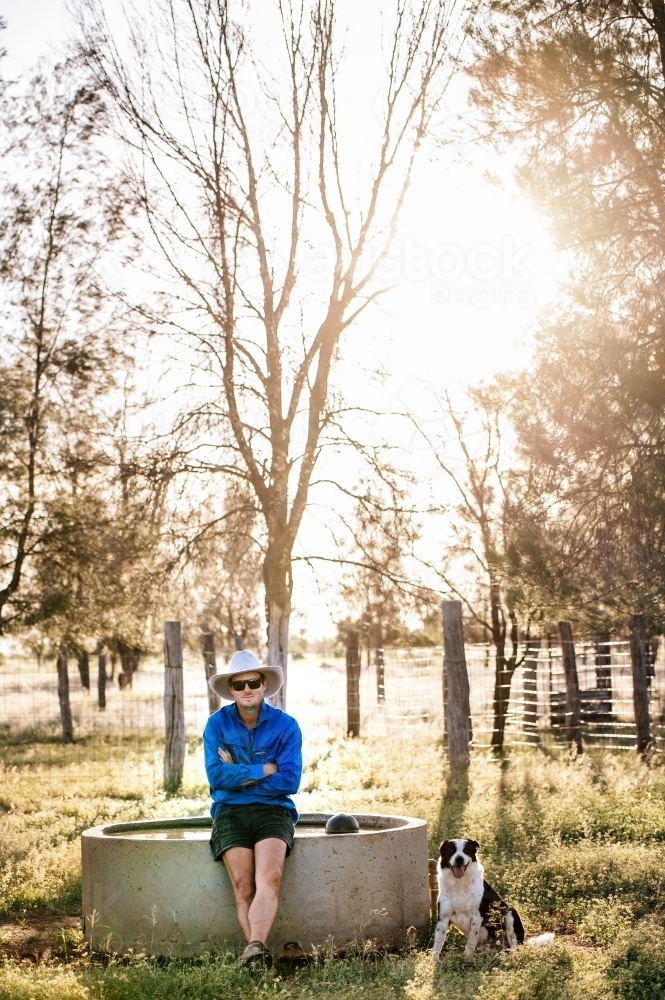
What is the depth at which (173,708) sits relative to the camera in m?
15.2

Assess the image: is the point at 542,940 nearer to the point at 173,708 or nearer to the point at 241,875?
the point at 241,875

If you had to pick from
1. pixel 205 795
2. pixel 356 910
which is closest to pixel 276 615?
pixel 205 795

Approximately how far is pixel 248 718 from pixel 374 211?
28.6ft

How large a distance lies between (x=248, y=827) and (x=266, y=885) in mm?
431

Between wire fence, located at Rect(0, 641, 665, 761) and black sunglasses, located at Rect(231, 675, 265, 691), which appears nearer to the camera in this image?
black sunglasses, located at Rect(231, 675, 265, 691)

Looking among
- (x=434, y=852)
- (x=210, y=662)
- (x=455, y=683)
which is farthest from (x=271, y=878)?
(x=210, y=662)

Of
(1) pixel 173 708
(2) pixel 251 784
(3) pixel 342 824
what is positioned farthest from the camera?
(1) pixel 173 708

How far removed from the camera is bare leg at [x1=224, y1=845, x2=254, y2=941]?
675 cm

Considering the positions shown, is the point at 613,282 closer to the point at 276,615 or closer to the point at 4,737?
the point at 276,615

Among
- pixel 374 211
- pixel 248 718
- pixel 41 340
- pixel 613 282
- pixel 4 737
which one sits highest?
pixel 374 211

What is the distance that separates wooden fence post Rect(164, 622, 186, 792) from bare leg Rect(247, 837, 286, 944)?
815 centimetres

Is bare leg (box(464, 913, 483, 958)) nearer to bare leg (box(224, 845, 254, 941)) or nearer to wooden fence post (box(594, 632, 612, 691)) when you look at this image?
bare leg (box(224, 845, 254, 941))

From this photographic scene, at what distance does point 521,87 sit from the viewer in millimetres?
9992

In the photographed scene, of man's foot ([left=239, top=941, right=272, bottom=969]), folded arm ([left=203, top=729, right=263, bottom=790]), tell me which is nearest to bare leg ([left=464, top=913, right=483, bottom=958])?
man's foot ([left=239, top=941, right=272, bottom=969])
